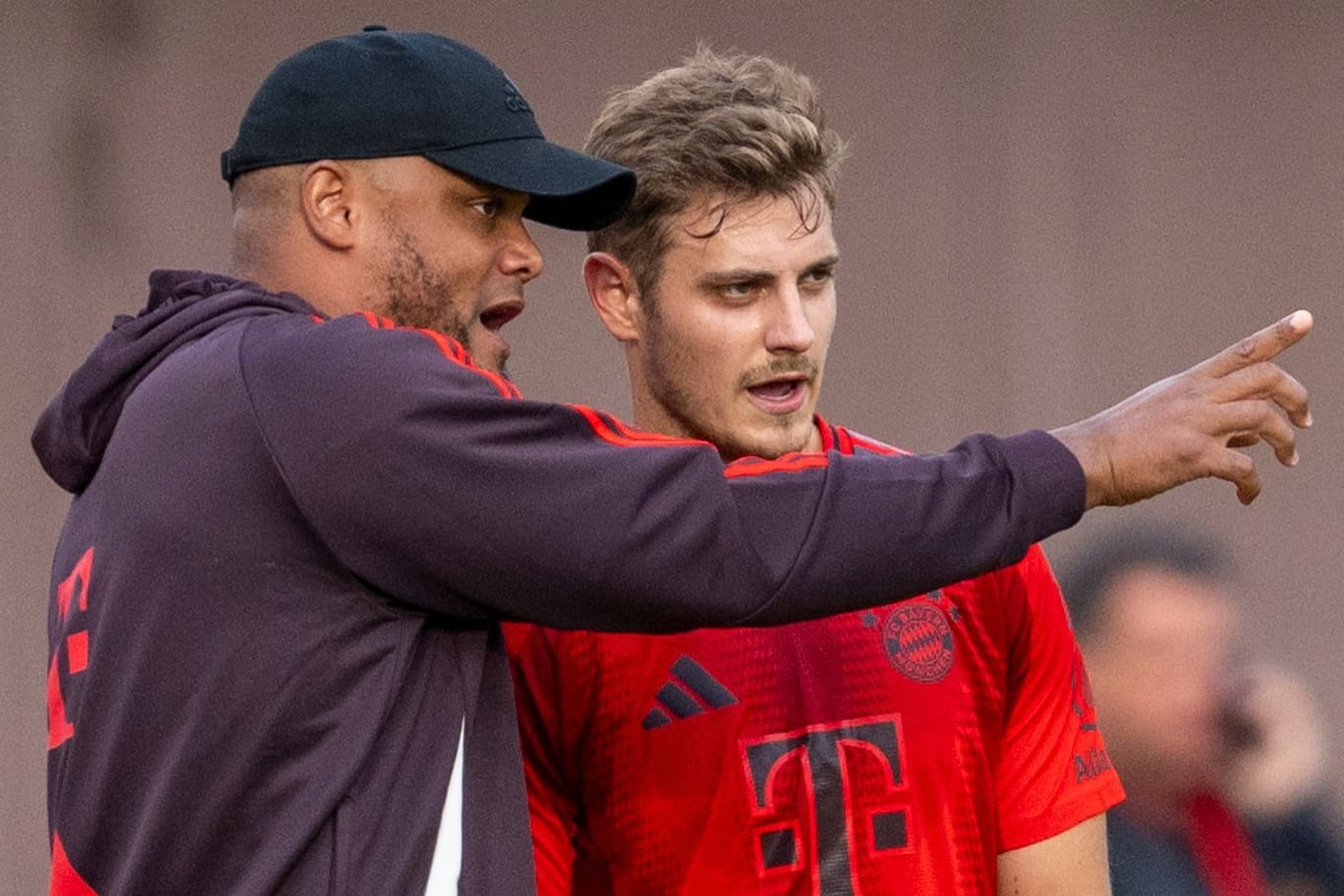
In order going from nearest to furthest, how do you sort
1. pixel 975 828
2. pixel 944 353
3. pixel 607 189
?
1. pixel 607 189
2. pixel 975 828
3. pixel 944 353

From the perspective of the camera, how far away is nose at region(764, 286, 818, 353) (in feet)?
9.20

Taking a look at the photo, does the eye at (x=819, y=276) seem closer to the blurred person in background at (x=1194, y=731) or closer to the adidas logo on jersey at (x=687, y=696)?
the adidas logo on jersey at (x=687, y=696)

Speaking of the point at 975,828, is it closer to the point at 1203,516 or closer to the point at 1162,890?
the point at 1162,890

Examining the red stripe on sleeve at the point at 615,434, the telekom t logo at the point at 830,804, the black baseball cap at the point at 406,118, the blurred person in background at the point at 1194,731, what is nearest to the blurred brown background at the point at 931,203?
the blurred person in background at the point at 1194,731

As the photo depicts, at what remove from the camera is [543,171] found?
243 cm

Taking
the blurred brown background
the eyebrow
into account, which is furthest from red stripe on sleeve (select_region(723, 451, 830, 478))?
the blurred brown background

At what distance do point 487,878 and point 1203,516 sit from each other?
2630 mm

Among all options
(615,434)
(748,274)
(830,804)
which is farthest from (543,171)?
(830,804)

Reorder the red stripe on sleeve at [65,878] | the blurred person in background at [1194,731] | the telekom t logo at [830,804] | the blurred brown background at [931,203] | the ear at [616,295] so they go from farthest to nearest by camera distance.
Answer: the blurred brown background at [931,203] < the blurred person in background at [1194,731] < the ear at [616,295] < the telekom t logo at [830,804] < the red stripe on sleeve at [65,878]

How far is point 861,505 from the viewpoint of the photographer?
215 cm

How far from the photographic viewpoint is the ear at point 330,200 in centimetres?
237

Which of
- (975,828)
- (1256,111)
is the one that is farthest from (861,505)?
(1256,111)

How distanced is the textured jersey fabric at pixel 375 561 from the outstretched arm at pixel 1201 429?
0.13 ft

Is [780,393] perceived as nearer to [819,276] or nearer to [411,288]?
[819,276]
